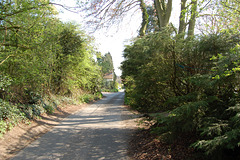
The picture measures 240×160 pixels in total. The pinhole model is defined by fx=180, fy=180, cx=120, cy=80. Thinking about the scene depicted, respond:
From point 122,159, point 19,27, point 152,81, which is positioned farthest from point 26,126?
point 152,81

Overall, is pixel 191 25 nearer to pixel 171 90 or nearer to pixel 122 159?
pixel 171 90

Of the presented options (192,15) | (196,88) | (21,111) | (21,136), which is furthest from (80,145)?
(192,15)

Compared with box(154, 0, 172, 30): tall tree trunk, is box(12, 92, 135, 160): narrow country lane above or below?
below

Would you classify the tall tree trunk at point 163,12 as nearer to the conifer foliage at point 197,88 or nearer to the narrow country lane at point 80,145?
the conifer foliage at point 197,88

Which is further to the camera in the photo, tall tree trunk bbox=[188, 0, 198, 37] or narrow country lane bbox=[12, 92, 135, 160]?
tall tree trunk bbox=[188, 0, 198, 37]

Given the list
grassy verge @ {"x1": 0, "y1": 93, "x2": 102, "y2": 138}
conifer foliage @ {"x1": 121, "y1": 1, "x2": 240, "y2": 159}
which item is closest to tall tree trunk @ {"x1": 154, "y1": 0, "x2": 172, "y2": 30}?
conifer foliage @ {"x1": 121, "y1": 1, "x2": 240, "y2": 159}

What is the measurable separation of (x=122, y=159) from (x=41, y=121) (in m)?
6.06

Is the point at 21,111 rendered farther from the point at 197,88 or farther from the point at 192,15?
the point at 192,15

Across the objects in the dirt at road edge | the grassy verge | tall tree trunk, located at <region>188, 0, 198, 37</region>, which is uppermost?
tall tree trunk, located at <region>188, 0, 198, 37</region>

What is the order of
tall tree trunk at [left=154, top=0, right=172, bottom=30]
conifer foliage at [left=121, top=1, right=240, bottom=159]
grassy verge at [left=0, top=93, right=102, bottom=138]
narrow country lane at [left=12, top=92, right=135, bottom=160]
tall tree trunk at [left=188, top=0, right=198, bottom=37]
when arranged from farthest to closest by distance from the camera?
1. tall tree trunk at [left=154, top=0, right=172, bottom=30]
2. grassy verge at [left=0, top=93, right=102, bottom=138]
3. tall tree trunk at [left=188, top=0, right=198, bottom=37]
4. narrow country lane at [left=12, top=92, right=135, bottom=160]
5. conifer foliage at [left=121, top=1, right=240, bottom=159]

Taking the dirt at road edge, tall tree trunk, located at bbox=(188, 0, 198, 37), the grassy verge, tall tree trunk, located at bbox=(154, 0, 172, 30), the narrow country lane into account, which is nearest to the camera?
the narrow country lane

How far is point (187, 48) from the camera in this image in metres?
5.84

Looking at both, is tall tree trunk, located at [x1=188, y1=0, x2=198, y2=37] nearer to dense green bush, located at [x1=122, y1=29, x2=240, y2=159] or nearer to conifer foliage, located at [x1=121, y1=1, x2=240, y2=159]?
conifer foliage, located at [x1=121, y1=1, x2=240, y2=159]

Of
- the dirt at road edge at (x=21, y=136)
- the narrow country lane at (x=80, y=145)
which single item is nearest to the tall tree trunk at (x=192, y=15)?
the narrow country lane at (x=80, y=145)
